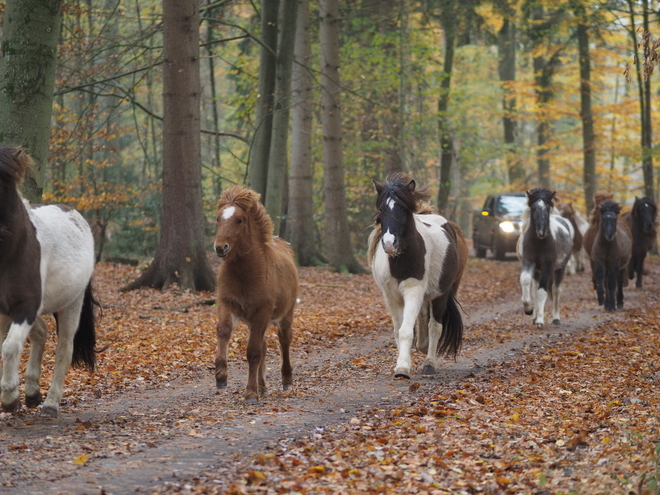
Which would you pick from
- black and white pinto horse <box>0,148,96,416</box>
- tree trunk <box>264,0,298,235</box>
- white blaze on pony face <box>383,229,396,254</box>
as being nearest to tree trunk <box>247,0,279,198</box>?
tree trunk <box>264,0,298,235</box>

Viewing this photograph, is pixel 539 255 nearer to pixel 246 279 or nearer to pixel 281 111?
pixel 246 279

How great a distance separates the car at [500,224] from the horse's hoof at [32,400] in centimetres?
2322

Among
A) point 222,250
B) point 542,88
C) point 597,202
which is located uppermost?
point 542,88

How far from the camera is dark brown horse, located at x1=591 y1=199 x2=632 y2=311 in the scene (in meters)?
15.7

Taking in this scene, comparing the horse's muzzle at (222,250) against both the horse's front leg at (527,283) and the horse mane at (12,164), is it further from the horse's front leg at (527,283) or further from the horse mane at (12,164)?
the horse's front leg at (527,283)

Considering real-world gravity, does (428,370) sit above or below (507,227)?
below

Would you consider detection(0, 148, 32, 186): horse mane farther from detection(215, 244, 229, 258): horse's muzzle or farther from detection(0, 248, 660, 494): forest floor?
detection(0, 248, 660, 494): forest floor

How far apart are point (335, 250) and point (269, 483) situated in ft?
56.1

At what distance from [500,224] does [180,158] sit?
640 inches

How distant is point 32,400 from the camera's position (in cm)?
696

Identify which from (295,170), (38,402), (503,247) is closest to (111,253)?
(295,170)

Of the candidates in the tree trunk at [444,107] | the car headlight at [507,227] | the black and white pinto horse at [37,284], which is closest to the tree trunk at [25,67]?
the black and white pinto horse at [37,284]

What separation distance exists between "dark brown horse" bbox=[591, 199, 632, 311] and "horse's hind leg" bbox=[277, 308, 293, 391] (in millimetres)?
9485

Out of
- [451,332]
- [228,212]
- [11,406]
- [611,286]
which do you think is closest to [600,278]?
[611,286]
